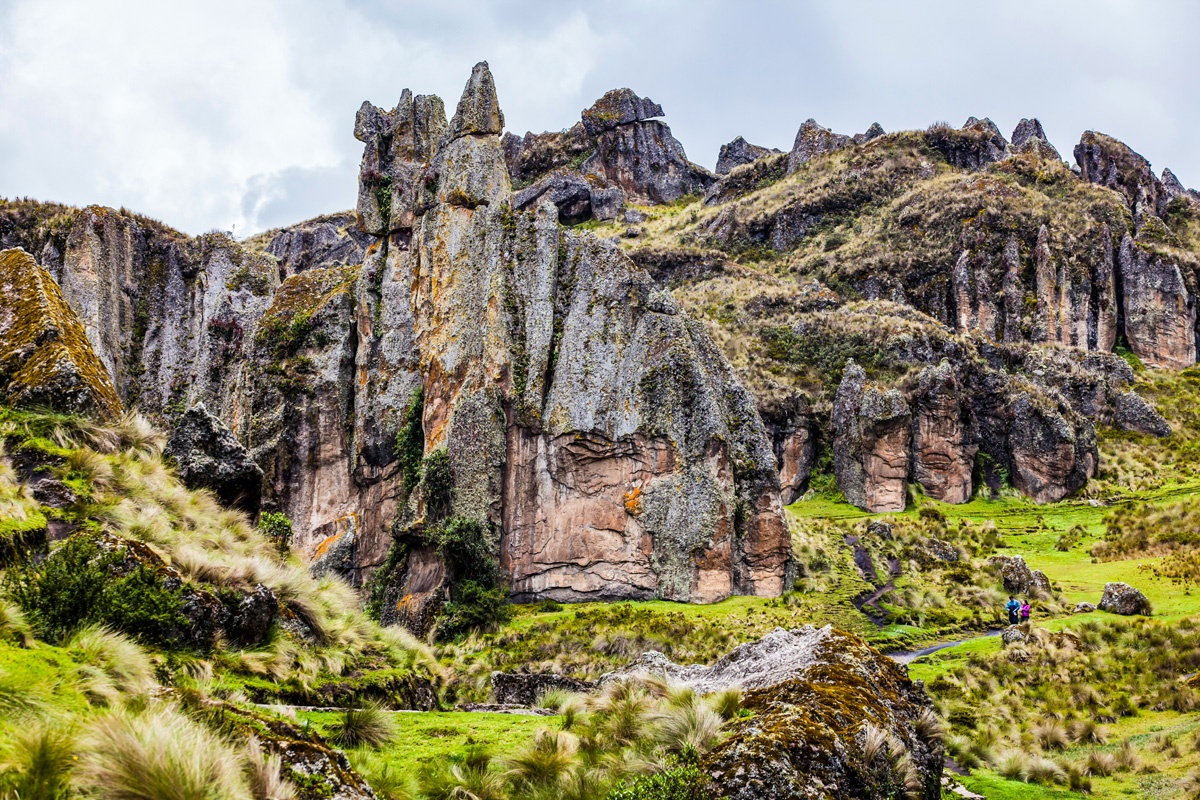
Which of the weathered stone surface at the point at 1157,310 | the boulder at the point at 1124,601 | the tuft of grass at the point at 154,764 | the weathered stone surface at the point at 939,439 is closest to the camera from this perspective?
the tuft of grass at the point at 154,764

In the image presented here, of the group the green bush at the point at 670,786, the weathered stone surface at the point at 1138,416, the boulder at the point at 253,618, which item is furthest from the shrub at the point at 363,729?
the weathered stone surface at the point at 1138,416

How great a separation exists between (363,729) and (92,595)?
2856 mm

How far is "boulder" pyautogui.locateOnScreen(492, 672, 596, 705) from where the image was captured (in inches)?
653

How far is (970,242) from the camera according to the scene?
268 feet

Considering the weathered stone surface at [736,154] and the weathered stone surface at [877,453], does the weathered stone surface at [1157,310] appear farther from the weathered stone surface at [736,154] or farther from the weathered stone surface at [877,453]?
the weathered stone surface at [736,154]

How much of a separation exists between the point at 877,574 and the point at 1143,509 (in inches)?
678

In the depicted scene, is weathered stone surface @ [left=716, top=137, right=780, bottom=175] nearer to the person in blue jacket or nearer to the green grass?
the person in blue jacket

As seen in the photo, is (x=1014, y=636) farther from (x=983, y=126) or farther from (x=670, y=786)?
(x=983, y=126)

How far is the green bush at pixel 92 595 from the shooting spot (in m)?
7.25

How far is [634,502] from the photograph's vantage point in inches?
1391

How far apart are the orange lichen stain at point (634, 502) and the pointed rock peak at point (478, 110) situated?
21.7 meters

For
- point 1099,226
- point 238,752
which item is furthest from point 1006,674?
point 1099,226

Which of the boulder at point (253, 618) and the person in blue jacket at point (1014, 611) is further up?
the boulder at point (253, 618)

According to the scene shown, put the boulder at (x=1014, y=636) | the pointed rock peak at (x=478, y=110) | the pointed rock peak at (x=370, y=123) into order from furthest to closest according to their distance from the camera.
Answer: the pointed rock peak at (x=370, y=123)
the pointed rock peak at (x=478, y=110)
the boulder at (x=1014, y=636)
